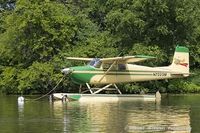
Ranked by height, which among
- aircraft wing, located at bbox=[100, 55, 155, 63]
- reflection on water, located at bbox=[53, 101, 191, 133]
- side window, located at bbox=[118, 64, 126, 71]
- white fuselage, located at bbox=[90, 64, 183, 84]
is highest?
aircraft wing, located at bbox=[100, 55, 155, 63]

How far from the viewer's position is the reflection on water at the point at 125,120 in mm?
13094

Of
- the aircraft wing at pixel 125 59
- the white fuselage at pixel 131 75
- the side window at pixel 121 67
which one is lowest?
the white fuselage at pixel 131 75

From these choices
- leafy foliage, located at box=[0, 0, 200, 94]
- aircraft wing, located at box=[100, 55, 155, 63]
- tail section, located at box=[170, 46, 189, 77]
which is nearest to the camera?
aircraft wing, located at box=[100, 55, 155, 63]

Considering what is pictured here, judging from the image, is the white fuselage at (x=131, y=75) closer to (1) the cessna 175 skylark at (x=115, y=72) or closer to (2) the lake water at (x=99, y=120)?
(1) the cessna 175 skylark at (x=115, y=72)

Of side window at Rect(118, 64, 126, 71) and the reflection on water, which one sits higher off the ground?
side window at Rect(118, 64, 126, 71)

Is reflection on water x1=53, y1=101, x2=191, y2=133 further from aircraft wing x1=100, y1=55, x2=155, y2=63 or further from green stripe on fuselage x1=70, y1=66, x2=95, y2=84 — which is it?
green stripe on fuselage x1=70, y1=66, x2=95, y2=84

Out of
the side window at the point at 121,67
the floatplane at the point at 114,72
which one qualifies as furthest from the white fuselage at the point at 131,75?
the side window at the point at 121,67

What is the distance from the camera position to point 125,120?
1523cm

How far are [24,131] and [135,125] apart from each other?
3.00 m

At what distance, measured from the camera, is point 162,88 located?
105 feet

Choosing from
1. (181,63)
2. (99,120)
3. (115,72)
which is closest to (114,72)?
(115,72)

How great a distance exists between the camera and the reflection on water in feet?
43.0

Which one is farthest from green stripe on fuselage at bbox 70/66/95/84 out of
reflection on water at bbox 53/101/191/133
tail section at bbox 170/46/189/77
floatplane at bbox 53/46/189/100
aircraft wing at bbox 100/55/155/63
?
reflection on water at bbox 53/101/191/133

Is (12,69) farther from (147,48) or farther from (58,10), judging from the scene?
(147,48)
